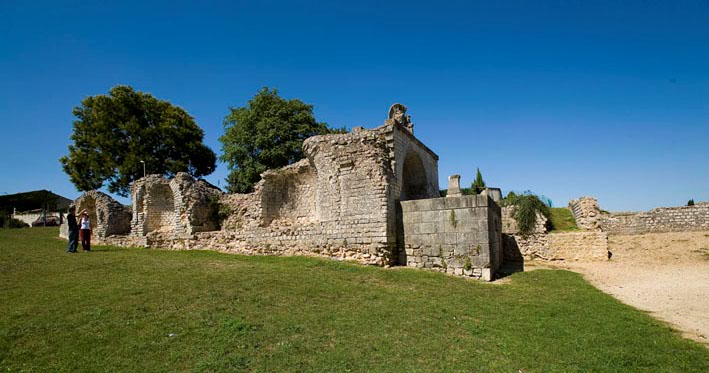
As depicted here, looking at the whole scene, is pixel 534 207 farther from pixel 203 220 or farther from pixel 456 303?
pixel 203 220

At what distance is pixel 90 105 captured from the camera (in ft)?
96.0

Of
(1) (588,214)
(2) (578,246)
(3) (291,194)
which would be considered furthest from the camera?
(1) (588,214)

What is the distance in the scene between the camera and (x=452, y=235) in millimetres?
12227

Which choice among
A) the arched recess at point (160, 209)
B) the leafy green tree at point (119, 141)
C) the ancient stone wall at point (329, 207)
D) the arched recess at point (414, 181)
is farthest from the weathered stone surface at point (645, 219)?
the leafy green tree at point (119, 141)

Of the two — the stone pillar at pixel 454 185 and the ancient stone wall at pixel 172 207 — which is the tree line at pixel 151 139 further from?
the stone pillar at pixel 454 185

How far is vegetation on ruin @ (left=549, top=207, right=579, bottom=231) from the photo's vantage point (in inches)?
766

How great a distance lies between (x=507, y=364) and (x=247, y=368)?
132 inches

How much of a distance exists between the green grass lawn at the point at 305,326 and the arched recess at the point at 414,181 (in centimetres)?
926

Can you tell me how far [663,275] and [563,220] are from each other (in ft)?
29.0

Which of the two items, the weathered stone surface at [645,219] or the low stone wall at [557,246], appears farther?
the weathered stone surface at [645,219]

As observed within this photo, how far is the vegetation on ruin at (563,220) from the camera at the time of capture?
63.8 feet

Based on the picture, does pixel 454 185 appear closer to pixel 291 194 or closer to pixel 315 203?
pixel 315 203

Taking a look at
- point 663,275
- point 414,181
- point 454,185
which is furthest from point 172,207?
point 663,275

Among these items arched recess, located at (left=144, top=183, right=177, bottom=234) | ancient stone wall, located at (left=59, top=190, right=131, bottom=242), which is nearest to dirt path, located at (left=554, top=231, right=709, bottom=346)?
arched recess, located at (left=144, top=183, right=177, bottom=234)
